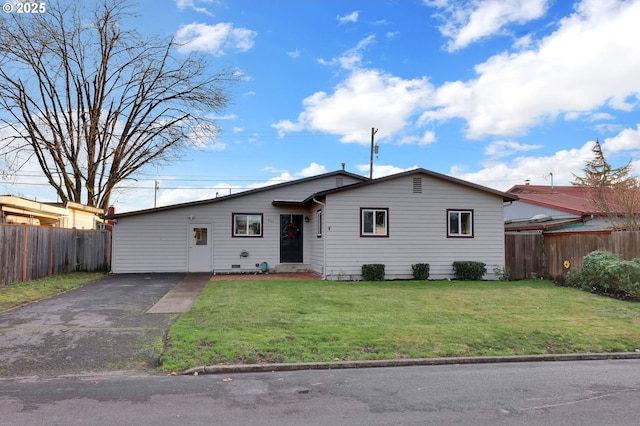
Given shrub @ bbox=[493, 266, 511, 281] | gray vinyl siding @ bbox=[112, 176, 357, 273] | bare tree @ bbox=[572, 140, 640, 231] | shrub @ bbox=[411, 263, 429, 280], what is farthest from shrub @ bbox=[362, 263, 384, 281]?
bare tree @ bbox=[572, 140, 640, 231]

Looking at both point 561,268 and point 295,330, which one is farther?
point 561,268

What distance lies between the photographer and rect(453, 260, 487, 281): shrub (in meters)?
17.0

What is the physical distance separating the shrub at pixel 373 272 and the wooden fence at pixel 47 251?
11.3 m

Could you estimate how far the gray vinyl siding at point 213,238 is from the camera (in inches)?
740

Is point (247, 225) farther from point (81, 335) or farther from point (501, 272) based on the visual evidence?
point (81, 335)

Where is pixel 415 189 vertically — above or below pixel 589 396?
above

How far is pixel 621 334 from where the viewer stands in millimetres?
8242

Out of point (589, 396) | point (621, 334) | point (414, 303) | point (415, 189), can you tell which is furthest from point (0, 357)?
point (415, 189)

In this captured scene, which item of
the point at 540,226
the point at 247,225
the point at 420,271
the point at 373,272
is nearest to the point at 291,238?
the point at 247,225

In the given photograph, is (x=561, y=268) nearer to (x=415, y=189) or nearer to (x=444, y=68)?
(x=415, y=189)

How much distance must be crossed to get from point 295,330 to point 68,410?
3970 millimetres

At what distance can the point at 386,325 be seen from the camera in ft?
27.6

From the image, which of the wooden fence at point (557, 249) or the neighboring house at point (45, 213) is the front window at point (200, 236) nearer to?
the neighboring house at point (45, 213)

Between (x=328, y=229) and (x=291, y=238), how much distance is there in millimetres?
3831
